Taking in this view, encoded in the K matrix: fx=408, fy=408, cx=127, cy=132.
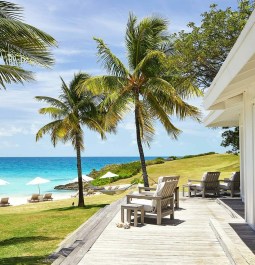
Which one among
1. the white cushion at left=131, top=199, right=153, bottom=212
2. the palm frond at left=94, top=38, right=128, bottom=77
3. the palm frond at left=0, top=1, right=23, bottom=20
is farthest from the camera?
the palm frond at left=94, top=38, right=128, bottom=77

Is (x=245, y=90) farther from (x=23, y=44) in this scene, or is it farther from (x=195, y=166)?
(x=195, y=166)

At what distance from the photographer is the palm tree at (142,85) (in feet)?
53.6

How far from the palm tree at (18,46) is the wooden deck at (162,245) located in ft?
11.7

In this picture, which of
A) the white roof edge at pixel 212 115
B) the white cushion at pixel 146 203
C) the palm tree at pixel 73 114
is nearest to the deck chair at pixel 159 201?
the white cushion at pixel 146 203

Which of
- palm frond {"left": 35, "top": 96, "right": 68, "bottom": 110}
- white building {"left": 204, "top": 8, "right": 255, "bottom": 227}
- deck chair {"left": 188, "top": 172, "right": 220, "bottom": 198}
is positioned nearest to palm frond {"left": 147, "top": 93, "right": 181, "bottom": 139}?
deck chair {"left": 188, "top": 172, "right": 220, "bottom": 198}

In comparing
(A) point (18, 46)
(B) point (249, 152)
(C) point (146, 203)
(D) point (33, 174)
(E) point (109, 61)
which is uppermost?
(E) point (109, 61)

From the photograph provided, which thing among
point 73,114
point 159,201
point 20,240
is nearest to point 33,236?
point 20,240

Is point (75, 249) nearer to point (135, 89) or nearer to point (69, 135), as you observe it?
point (135, 89)

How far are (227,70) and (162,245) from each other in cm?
316

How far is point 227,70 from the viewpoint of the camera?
5301mm

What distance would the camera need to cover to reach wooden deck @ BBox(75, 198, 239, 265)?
5.88 metres

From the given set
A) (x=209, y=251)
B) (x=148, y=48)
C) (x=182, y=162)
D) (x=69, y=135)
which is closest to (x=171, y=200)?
(x=209, y=251)

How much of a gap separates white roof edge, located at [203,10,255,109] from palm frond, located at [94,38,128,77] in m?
9.29

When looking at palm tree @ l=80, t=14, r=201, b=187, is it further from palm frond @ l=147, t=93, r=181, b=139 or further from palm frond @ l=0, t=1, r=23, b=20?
palm frond @ l=0, t=1, r=23, b=20
